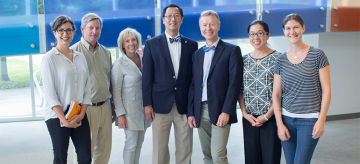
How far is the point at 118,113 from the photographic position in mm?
2797

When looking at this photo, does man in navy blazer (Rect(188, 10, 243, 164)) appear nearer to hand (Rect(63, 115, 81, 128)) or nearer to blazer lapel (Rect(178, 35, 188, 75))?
blazer lapel (Rect(178, 35, 188, 75))

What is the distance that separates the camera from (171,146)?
4457 mm

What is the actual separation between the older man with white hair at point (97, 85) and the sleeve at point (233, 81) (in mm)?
1249

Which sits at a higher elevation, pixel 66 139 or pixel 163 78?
pixel 163 78

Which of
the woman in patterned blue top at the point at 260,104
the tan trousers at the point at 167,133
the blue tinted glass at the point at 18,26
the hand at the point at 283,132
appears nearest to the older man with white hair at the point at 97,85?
the tan trousers at the point at 167,133

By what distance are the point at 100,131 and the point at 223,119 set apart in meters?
1.33

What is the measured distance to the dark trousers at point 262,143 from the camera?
7.74 ft

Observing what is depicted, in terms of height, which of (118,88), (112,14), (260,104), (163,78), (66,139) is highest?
(112,14)

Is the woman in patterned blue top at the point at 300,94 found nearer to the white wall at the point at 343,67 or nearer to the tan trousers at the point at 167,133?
the tan trousers at the point at 167,133

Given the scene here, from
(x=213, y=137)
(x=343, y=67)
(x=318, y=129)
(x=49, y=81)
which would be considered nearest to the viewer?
(x=318, y=129)

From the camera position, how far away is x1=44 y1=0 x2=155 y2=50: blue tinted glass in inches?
144

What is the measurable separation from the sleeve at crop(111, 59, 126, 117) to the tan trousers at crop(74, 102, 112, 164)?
0.13 m

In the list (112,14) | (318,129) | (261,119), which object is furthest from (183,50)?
(112,14)

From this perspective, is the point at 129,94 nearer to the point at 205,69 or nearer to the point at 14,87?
the point at 205,69
